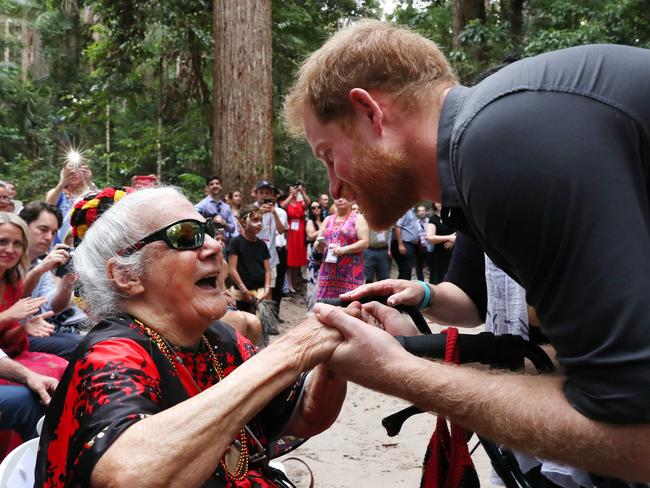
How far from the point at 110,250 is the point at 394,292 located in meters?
1.02

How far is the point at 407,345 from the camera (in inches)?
61.8

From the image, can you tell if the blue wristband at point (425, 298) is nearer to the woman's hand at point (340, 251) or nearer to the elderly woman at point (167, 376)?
the elderly woman at point (167, 376)

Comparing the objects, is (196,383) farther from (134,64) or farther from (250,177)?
(134,64)

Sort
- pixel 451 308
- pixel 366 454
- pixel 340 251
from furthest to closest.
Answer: pixel 340 251, pixel 366 454, pixel 451 308

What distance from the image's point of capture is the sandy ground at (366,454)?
414cm

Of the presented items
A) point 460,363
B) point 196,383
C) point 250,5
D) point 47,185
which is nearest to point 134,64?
point 250,5

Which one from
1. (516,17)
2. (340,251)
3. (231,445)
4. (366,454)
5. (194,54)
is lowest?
(366,454)

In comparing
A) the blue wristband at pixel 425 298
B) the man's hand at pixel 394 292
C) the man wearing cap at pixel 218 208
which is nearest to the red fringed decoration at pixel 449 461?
the man's hand at pixel 394 292

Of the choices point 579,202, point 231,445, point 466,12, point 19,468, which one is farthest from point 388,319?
point 466,12

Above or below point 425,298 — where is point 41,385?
below

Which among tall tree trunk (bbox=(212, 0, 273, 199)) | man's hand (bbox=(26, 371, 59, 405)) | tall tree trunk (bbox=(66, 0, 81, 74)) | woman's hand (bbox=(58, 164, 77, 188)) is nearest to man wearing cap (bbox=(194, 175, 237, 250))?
tall tree trunk (bbox=(212, 0, 273, 199))

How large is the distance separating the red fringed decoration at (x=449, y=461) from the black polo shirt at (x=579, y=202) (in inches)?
21.7

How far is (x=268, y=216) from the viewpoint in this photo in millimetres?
8875

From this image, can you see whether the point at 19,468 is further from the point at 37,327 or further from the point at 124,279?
the point at 37,327
